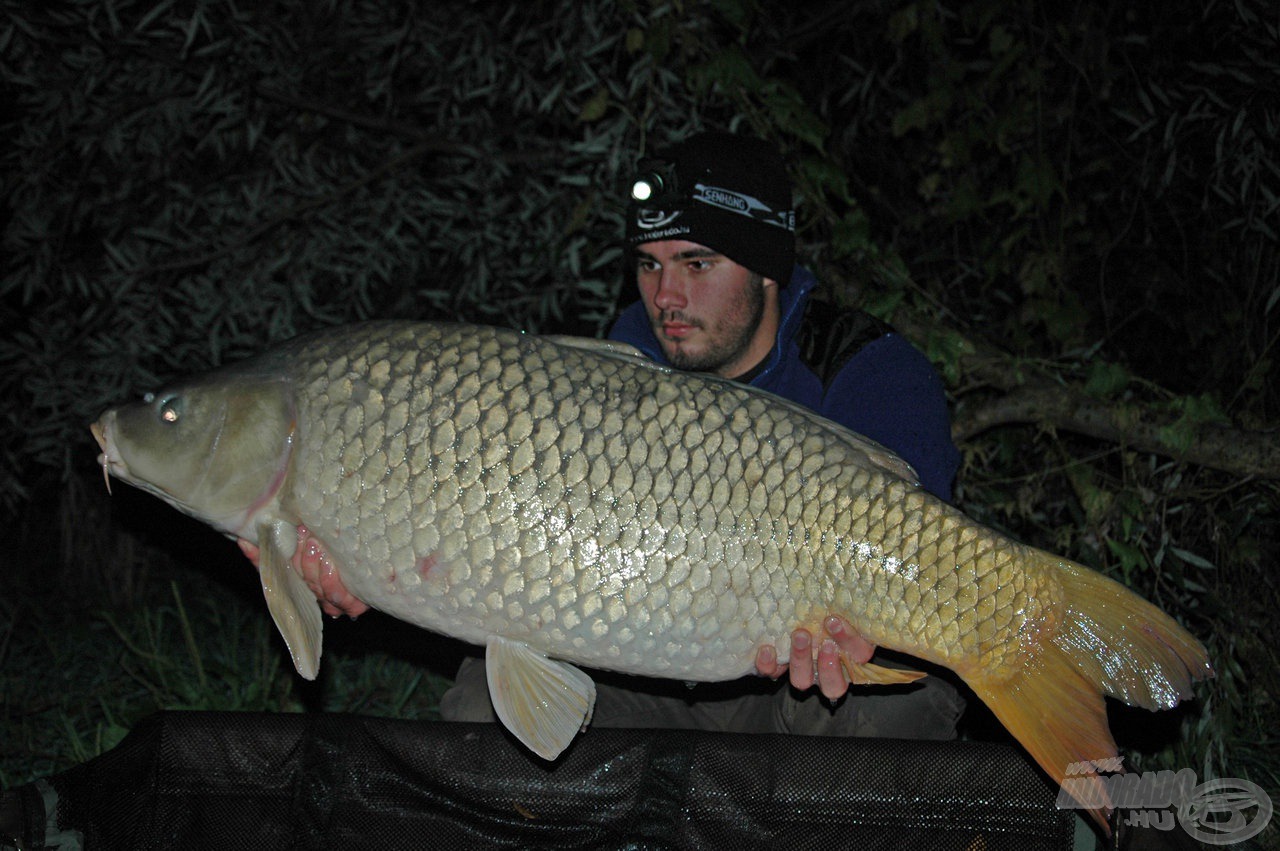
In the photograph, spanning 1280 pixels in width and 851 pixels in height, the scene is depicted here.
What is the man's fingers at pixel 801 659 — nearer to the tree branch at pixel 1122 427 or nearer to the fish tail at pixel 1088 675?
the fish tail at pixel 1088 675

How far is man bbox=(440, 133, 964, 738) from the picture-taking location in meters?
1.95

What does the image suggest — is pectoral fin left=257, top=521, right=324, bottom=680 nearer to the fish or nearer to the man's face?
the fish

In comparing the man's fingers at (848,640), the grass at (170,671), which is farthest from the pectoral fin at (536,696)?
the grass at (170,671)

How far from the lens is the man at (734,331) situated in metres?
1.95

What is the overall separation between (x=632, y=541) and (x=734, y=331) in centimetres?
76

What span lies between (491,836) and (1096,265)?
263cm

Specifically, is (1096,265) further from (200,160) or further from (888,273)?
(200,160)

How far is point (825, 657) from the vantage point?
5.06 ft

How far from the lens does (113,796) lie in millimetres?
1550

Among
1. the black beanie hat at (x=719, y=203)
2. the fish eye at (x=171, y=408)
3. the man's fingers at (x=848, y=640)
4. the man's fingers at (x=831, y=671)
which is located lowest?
the man's fingers at (x=831, y=671)

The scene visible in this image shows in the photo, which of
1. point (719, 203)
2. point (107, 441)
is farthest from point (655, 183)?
point (107, 441)

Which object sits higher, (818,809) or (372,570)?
(372,570)

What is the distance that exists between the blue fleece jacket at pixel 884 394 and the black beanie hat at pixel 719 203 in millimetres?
151

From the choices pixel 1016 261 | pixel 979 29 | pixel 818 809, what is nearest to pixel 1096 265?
pixel 1016 261
